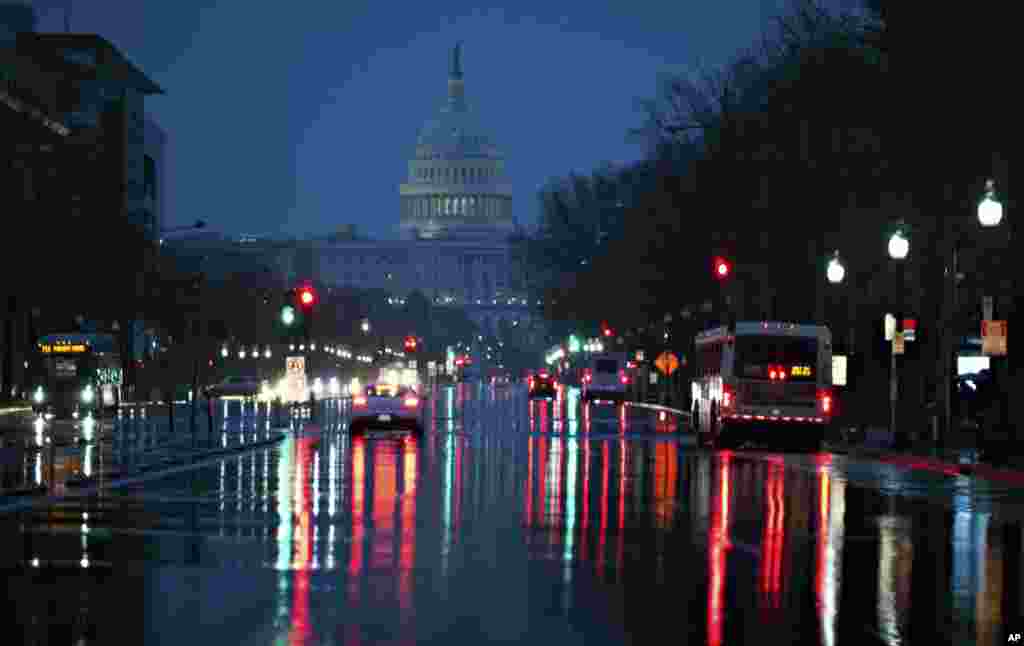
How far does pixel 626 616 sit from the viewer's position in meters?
16.2

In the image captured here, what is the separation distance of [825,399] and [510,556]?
97.6 feet

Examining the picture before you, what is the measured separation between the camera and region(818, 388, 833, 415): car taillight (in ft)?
163

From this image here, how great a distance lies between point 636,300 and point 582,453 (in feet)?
203

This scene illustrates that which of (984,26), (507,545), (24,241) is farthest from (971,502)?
(24,241)

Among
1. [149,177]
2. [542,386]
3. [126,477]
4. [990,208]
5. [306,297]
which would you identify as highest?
[149,177]

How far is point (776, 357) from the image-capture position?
165 feet

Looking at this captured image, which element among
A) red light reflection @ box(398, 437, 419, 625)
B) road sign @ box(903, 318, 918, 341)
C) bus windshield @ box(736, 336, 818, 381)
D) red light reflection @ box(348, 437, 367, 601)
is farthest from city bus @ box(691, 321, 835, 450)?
red light reflection @ box(398, 437, 419, 625)

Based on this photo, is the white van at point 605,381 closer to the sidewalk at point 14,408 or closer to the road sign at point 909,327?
the sidewalk at point 14,408

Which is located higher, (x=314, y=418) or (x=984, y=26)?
(x=984, y=26)

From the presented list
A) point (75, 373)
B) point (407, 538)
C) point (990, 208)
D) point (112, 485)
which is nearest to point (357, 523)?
point (407, 538)

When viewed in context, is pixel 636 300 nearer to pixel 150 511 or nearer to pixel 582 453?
pixel 582 453

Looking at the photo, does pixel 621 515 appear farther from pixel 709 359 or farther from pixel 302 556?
pixel 709 359

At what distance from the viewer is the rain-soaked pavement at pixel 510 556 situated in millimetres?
15539

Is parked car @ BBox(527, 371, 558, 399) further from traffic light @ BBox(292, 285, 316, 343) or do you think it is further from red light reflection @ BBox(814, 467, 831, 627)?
red light reflection @ BBox(814, 467, 831, 627)
